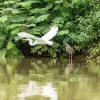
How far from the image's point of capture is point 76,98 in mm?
6512

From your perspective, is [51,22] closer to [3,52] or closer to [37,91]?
[3,52]

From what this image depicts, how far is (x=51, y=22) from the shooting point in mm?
13953

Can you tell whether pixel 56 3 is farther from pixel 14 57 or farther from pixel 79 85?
pixel 79 85

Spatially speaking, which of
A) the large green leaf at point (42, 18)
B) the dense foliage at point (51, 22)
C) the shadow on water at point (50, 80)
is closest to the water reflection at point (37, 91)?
the shadow on water at point (50, 80)

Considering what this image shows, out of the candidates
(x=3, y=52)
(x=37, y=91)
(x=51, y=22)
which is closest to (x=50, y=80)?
(x=37, y=91)

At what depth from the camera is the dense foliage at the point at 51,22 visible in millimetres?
12977

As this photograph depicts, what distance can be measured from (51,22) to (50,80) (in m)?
5.93

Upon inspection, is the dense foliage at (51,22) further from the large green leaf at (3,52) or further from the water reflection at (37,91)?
the water reflection at (37,91)

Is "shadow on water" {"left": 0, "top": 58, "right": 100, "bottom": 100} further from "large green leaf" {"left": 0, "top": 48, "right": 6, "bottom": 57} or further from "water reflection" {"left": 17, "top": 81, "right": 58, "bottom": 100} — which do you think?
"large green leaf" {"left": 0, "top": 48, "right": 6, "bottom": 57}

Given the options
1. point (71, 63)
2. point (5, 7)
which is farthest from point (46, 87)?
point (5, 7)

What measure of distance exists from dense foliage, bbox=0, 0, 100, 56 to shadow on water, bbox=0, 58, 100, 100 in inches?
47.9

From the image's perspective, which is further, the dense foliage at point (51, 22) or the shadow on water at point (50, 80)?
the dense foliage at point (51, 22)

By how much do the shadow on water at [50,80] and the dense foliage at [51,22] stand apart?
3.99ft

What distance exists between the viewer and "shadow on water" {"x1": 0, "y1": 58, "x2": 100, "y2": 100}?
677 centimetres
